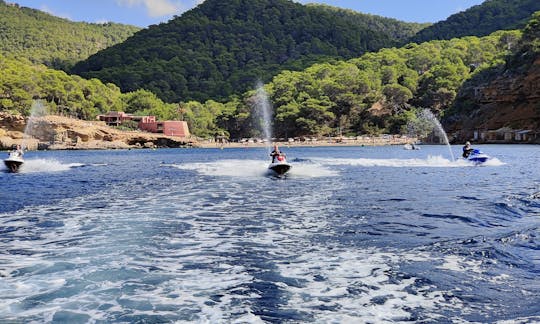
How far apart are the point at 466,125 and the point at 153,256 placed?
91412mm

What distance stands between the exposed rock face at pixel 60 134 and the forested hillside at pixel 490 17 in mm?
129381

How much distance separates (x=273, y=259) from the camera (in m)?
9.60

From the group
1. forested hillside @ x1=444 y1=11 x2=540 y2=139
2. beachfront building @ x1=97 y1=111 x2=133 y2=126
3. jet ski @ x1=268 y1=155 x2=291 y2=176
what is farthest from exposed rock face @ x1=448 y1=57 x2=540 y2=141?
beachfront building @ x1=97 y1=111 x2=133 y2=126

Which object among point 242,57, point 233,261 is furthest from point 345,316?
point 242,57

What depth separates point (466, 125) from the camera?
9206 cm

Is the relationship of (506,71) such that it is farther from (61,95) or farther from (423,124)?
(61,95)

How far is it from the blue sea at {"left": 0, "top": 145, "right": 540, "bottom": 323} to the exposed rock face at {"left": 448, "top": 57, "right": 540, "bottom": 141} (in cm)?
6711

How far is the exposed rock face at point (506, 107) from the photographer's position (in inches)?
3046

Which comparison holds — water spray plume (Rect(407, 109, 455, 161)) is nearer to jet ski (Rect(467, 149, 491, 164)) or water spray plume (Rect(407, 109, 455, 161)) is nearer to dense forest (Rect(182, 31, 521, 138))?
dense forest (Rect(182, 31, 521, 138))

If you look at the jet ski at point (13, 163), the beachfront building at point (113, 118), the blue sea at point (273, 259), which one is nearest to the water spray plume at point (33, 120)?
the beachfront building at point (113, 118)

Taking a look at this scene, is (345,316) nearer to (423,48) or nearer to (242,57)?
(423,48)

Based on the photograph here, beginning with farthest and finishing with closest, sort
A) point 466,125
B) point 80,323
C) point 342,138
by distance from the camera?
1. point 342,138
2. point 466,125
3. point 80,323

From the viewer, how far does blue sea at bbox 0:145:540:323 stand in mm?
6840

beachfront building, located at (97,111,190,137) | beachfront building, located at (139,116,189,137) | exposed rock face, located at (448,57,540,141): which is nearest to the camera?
exposed rock face, located at (448,57,540,141)
